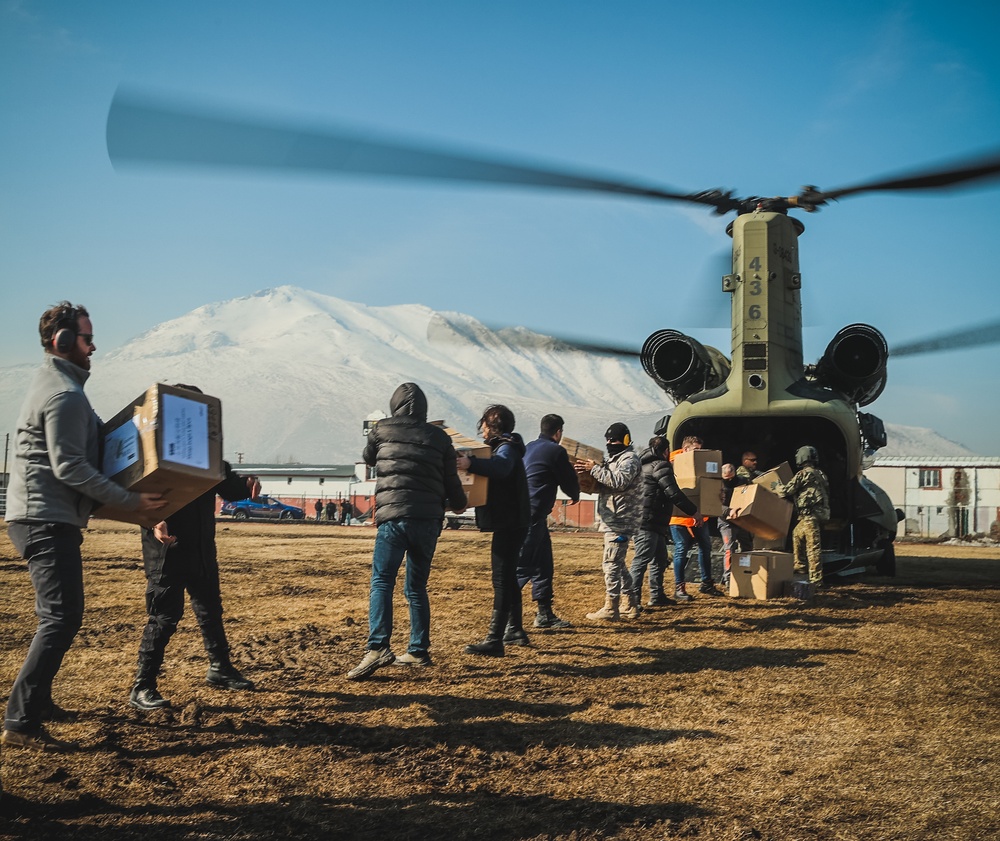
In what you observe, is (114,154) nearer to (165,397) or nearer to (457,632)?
(165,397)

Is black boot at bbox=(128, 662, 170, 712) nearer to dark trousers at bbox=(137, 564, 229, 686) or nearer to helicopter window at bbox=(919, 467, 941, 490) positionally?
dark trousers at bbox=(137, 564, 229, 686)

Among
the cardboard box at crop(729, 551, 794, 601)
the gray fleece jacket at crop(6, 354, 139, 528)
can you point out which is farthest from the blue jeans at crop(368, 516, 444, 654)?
the cardboard box at crop(729, 551, 794, 601)

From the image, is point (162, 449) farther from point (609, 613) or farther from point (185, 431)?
point (609, 613)

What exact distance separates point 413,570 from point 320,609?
3634 millimetres

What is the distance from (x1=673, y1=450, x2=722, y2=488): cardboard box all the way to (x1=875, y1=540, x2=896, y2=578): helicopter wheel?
4.98 m

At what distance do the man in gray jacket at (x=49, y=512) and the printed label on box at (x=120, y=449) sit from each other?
112 mm

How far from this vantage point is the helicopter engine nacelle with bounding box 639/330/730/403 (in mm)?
12469

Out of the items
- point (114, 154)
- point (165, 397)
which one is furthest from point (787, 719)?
point (114, 154)

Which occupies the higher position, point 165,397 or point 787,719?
point 165,397

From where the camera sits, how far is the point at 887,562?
14.3 meters

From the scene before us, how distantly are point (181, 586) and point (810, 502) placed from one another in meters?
7.98

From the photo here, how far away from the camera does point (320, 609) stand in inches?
376

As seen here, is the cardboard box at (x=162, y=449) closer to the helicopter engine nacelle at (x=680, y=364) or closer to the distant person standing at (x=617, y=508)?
the distant person standing at (x=617, y=508)

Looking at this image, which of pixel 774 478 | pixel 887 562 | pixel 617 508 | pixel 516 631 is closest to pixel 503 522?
pixel 516 631
